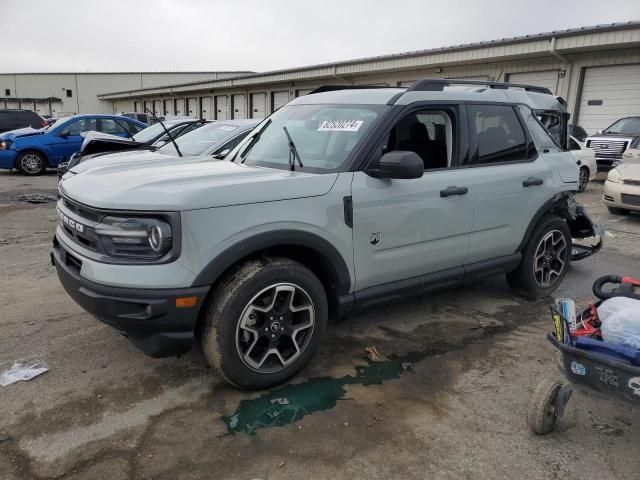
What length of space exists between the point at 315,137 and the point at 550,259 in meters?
2.74

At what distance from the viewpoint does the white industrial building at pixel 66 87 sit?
61188 millimetres

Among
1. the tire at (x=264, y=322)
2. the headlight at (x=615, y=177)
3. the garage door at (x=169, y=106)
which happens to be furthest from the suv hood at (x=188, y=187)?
the garage door at (x=169, y=106)

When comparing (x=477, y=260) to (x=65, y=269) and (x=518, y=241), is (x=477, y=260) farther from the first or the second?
(x=65, y=269)

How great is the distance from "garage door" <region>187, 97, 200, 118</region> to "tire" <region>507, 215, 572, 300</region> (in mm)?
34458

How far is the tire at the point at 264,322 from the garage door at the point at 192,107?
116 ft

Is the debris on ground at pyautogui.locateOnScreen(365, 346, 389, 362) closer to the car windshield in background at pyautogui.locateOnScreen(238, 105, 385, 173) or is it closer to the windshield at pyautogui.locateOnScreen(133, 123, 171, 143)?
the car windshield in background at pyautogui.locateOnScreen(238, 105, 385, 173)

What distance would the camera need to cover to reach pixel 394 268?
363 centimetres

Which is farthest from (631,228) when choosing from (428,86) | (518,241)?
(428,86)

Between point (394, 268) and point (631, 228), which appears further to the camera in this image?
point (631, 228)

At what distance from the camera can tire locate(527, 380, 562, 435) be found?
271 centimetres

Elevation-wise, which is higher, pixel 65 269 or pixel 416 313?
pixel 65 269

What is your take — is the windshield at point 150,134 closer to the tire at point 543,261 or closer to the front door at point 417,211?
the front door at point 417,211

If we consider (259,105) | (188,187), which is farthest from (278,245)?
(259,105)

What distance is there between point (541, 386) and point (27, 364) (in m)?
3.28
